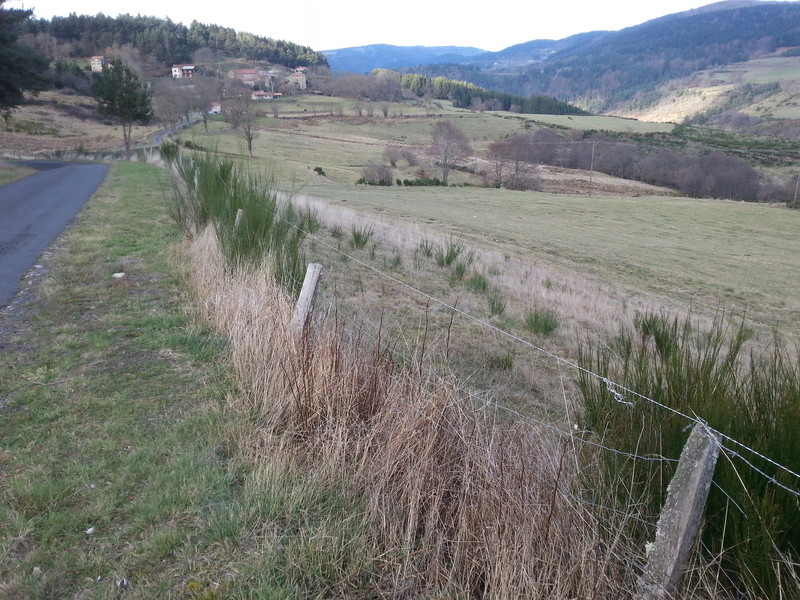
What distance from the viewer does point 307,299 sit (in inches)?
172

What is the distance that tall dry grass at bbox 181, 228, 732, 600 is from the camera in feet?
7.83

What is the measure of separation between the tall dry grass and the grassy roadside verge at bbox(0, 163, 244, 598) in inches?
15.2

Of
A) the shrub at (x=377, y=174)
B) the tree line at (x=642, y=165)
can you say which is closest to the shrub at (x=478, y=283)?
the shrub at (x=377, y=174)

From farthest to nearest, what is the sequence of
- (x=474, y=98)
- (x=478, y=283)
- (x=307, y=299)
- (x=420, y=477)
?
1. (x=474, y=98)
2. (x=478, y=283)
3. (x=307, y=299)
4. (x=420, y=477)

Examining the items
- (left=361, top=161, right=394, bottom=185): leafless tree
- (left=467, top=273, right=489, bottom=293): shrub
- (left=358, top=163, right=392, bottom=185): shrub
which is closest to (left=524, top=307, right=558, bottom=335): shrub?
(left=467, top=273, right=489, bottom=293): shrub

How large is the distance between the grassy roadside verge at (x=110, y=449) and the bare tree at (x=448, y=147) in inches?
2133

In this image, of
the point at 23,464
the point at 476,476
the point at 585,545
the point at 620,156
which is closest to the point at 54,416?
the point at 23,464

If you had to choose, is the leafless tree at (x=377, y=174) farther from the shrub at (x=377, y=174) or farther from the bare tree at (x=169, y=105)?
the bare tree at (x=169, y=105)

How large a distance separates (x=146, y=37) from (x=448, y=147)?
336 feet

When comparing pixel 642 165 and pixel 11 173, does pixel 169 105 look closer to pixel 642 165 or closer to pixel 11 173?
pixel 11 173

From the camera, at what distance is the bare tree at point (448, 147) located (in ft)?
195

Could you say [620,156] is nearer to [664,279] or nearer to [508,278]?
[664,279]

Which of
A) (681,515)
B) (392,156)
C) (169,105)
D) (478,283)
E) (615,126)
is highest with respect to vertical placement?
(169,105)

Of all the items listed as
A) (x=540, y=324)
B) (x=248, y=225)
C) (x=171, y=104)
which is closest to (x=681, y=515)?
(x=248, y=225)
